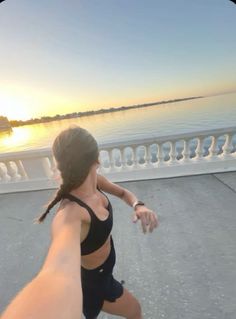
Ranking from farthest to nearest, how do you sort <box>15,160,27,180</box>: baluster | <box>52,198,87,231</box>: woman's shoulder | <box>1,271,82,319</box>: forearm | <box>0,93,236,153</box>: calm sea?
<box>0,93,236,153</box>: calm sea
<box>15,160,27,180</box>: baluster
<box>52,198,87,231</box>: woman's shoulder
<box>1,271,82,319</box>: forearm

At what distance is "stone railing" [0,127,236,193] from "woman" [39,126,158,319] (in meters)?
2.64

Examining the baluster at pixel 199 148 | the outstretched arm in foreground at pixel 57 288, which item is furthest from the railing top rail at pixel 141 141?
the outstretched arm in foreground at pixel 57 288

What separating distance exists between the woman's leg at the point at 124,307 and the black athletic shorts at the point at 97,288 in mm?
40

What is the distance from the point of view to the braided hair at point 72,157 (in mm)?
766

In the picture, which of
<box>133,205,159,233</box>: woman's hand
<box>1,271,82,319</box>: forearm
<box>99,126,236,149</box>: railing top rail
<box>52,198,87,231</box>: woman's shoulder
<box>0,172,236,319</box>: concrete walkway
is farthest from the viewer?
<box>99,126,236,149</box>: railing top rail

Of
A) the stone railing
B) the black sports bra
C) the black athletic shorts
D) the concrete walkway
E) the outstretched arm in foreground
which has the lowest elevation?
the concrete walkway

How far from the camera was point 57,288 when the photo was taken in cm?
46

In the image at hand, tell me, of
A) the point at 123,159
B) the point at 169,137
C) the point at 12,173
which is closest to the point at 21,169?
the point at 12,173

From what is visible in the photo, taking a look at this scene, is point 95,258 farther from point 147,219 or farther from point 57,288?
point 57,288

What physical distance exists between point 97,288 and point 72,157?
0.74 meters

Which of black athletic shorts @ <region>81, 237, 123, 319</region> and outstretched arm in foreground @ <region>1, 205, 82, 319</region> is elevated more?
outstretched arm in foreground @ <region>1, 205, 82, 319</region>

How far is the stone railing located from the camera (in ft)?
11.4

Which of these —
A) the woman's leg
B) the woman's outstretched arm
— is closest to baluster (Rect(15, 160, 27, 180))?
the woman's outstretched arm

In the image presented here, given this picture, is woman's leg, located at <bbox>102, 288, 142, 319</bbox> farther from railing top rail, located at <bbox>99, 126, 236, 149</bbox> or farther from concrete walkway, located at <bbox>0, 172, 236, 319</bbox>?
railing top rail, located at <bbox>99, 126, 236, 149</bbox>
